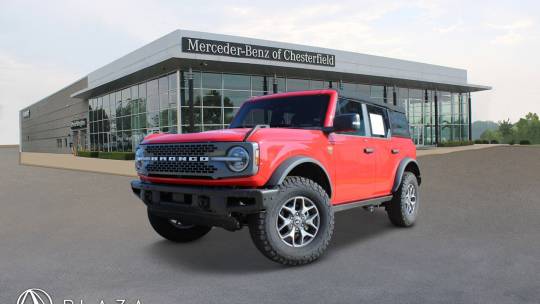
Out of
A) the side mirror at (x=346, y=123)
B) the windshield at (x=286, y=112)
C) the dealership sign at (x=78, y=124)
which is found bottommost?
the side mirror at (x=346, y=123)

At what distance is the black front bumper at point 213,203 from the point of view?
4.16m

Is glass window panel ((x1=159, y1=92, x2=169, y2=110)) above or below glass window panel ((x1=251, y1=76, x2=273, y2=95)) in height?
below

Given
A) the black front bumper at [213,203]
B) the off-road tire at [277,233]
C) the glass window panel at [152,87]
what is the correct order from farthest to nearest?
the glass window panel at [152,87]
the off-road tire at [277,233]
the black front bumper at [213,203]

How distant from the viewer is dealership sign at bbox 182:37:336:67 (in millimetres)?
25953

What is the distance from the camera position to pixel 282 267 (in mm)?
4461

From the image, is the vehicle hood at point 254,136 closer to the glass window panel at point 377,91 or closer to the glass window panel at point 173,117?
the glass window panel at point 173,117

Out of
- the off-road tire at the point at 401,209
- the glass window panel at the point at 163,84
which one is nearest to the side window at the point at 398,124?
the off-road tire at the point at 401,209

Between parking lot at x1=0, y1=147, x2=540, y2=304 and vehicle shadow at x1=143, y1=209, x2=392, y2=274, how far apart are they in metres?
0.01

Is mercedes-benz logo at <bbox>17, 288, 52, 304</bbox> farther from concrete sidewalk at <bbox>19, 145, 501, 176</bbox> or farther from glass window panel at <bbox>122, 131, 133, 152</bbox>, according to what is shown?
glass window panel at <bbox>122, 131, 133, 152</bbox>

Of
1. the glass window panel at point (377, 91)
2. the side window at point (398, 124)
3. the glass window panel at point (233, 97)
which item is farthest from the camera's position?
the glass window panel at point (377, 91)

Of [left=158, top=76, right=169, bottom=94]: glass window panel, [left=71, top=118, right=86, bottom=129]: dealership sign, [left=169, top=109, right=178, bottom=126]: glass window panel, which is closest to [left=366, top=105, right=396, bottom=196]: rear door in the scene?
[left=169, top=109, right=178, bottom=126]: glass window panel

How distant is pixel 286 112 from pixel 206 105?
23.8 metres

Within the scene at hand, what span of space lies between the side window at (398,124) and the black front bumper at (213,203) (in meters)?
3.25

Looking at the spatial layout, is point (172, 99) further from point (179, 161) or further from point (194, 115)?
point (179, 161)
